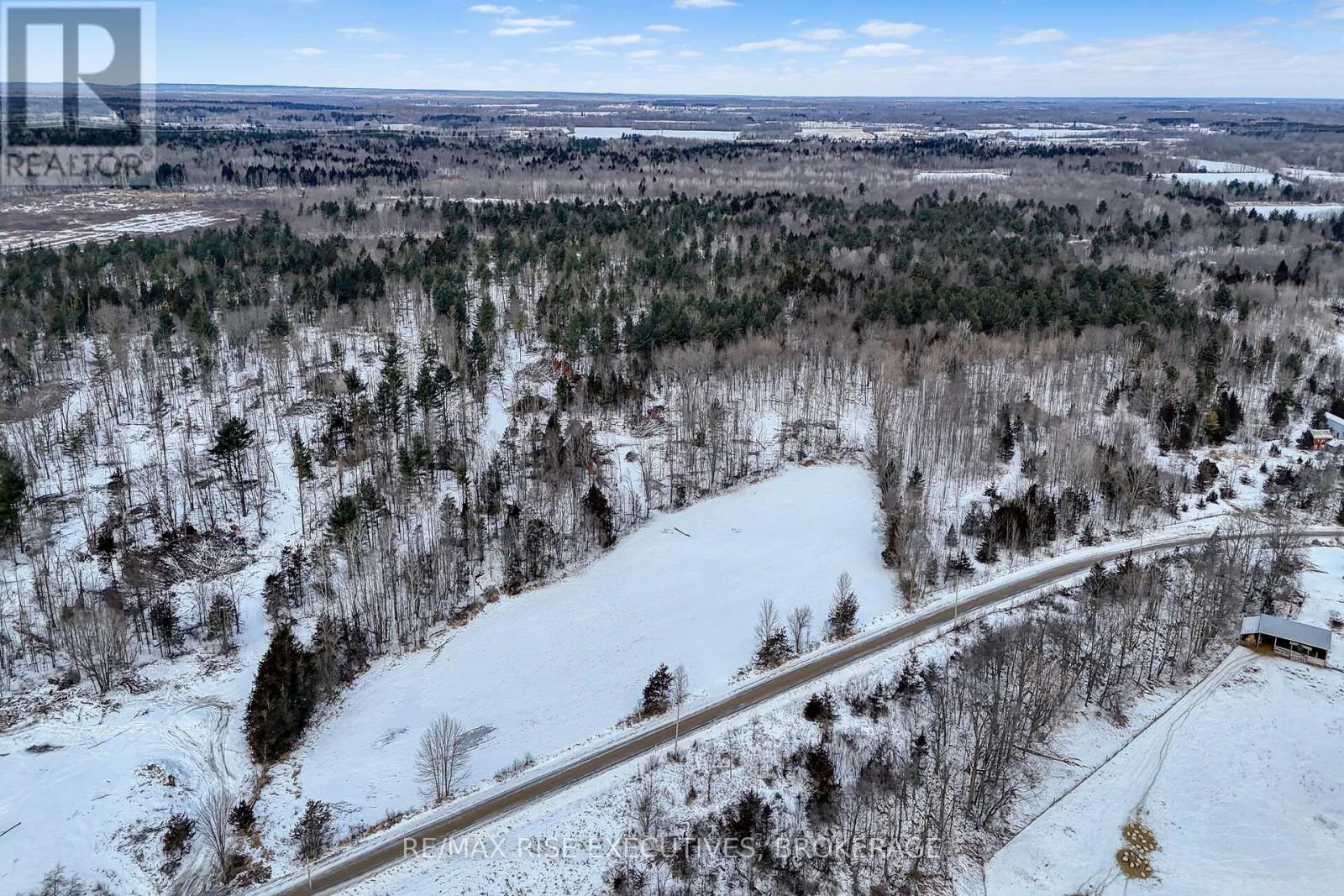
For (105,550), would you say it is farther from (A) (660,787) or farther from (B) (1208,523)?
(B) (1208,523)

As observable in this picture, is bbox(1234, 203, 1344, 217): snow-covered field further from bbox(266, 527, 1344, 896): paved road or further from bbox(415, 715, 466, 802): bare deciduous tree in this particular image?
bbox(415, 715, 466, 802): bare deciduous tree

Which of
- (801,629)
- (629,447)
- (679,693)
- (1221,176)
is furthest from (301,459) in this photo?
(1221,176)

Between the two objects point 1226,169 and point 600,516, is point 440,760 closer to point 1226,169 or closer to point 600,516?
point 600,516

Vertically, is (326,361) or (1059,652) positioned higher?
(326,361)

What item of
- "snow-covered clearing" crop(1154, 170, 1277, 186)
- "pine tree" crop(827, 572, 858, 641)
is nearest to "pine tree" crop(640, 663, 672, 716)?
"pine tree" crop(827, 572, 858, 641)

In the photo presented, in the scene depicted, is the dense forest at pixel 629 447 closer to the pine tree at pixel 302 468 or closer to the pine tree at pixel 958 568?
the pine tree at pixel 958 568

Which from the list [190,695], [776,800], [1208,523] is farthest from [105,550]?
[1208,523]
